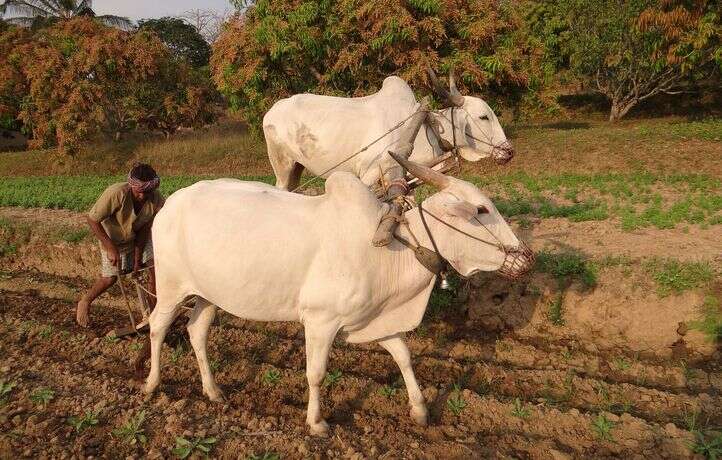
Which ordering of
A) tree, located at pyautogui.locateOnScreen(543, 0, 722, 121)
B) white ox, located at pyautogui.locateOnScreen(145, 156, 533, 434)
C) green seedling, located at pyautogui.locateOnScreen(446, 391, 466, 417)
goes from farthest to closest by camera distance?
tree, located at pyautogui.locateOnScreen(543, 0, 722, 121)
green seedling, located at pyautogui.locateOnScreen(446, 391, 466, 417)
white ox, located at pyautogui.locateOnScreen(145, 156, 533, 434)

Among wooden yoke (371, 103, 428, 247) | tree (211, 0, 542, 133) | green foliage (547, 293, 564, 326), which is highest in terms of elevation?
tree (211, 0, 542, 133)

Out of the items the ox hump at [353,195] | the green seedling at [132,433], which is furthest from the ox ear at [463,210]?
the green seedling at [132,433]

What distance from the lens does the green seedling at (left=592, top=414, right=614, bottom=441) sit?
136 inches

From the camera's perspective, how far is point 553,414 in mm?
3709

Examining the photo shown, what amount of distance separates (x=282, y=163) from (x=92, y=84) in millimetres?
13512

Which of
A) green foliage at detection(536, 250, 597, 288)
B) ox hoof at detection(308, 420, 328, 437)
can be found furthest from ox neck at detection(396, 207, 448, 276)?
green foliage at detection(536, 250, 597, 288)

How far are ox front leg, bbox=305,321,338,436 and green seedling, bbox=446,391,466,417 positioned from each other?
959 mm

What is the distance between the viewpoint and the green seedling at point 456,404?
3.88m

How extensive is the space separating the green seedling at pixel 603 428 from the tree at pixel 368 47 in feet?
27.3

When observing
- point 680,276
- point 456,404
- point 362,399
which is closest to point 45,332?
point 362,399

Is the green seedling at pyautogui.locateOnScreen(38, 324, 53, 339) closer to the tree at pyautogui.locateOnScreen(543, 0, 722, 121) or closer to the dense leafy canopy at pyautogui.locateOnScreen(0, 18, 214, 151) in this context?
the dense leafy canopy at pyautogui.locateOnScreen(0, 18, 214, 151)

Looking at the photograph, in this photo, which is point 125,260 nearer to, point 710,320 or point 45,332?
point 45,332

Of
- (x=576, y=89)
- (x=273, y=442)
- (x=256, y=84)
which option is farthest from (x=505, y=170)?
(x=576, y=89)

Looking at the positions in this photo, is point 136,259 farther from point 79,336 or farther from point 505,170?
point 505,170
